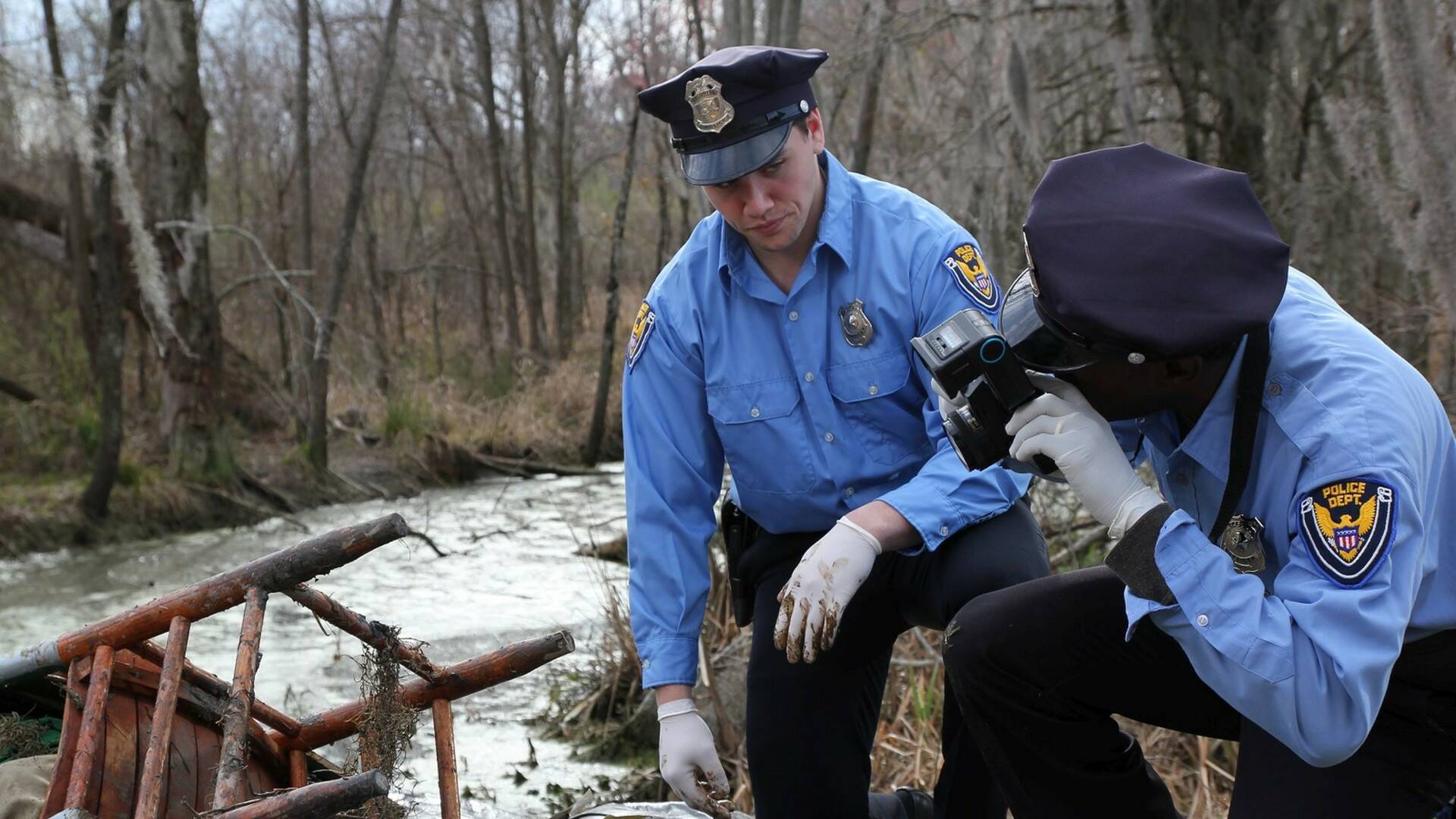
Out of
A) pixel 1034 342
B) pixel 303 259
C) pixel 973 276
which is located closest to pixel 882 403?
pixel 973 276

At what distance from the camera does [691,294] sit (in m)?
2.62

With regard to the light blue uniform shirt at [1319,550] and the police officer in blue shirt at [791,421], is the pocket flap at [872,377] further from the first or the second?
the light blue uniform shirt at [1319,550]

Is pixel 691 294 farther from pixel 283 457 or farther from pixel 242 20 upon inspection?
pixel 242 20

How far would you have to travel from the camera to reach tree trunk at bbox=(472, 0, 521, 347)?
11805mm

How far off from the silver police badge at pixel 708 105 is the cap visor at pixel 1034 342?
0.73 metres

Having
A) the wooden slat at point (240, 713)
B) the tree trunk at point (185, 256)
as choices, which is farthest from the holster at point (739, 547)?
the tree trunk at point (185, 256)

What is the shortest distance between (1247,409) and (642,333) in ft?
4.00

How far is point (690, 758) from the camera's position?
2.43 meters

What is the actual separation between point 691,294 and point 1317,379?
1224mm

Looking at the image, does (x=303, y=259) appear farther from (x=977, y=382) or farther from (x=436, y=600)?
(x=977, y=382)

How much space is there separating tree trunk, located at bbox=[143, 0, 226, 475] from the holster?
6556 mm

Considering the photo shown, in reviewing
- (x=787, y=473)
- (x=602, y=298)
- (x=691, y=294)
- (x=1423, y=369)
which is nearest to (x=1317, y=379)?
(x=787, y=473)

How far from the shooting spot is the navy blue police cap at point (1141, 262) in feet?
5.66

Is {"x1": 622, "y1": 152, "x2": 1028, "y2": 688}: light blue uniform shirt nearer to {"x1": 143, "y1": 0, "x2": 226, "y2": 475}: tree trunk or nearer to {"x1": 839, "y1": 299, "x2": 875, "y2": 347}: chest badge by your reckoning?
{"x1": 839, "y1": 299, "x2": 875, "y2": 347}: chest badge
